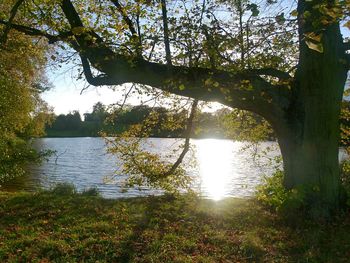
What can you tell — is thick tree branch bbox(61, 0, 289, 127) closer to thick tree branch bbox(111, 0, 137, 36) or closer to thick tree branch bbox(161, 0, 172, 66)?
thick tree branch bbox(161, 0, 172, 66)

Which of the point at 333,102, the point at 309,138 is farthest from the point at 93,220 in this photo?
the point at 333,102

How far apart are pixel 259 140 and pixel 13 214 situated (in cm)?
845

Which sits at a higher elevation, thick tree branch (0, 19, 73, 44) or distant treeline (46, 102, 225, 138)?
thick tree branch (0, 19, 73, 44)

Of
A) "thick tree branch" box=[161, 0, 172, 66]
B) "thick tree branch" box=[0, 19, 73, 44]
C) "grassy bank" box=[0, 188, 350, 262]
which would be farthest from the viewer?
"thick tree branch" box=[0, 19, 73, 44]

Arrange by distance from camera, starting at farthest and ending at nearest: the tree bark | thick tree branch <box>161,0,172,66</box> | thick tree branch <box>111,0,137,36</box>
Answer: thick tree branch <box>111,0,137,36</box>
the tree bark
thick tree branch <box>161,0,172,66</box>

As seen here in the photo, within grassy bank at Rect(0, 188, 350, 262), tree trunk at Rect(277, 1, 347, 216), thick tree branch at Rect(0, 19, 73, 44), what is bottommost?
grassy bank at Rect(0, 188, 350, 262)

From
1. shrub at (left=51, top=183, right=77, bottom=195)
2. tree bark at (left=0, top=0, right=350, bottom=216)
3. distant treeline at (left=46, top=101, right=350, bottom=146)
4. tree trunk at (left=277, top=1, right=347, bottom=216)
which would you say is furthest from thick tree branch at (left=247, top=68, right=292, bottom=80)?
shrub at (left=51, top=183, right=77, bottom=195)

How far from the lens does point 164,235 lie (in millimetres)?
7828

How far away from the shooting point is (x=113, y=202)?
12.1 meters

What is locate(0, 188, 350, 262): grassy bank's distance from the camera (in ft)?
22.0

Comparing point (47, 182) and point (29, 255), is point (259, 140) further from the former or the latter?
point (47, 182)

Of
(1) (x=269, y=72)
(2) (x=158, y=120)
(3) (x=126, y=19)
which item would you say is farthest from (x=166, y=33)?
(2) (x=158, y=120)

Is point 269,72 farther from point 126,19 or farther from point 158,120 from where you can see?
point 158,120

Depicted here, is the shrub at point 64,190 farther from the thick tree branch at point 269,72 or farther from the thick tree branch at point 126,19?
the thick tree branch at point 269,72
